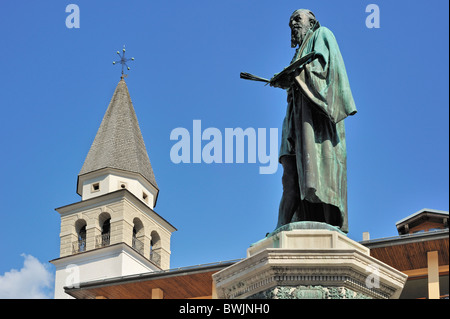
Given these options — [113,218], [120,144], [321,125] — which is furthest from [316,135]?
[120,144]

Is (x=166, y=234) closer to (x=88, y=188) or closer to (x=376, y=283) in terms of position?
(x=88, y=188)

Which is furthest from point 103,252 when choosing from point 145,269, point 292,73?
point 292,73

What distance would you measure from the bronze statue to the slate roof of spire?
69979 mm

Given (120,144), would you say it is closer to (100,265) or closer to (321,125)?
(100,265)

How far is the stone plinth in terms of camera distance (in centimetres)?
871

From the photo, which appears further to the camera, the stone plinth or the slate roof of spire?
the slate roof of spire

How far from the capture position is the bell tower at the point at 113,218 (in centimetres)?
7612

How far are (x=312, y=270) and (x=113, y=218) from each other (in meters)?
70.0

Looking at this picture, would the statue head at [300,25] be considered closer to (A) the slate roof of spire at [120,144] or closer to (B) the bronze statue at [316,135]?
(B) the bronze statue at [316,135]

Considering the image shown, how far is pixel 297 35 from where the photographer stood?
1043 centimetres

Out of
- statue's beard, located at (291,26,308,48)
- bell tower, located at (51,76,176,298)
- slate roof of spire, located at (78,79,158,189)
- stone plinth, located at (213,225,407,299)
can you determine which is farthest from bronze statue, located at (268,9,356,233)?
slate roof of spire, located at (78,79,158,189)

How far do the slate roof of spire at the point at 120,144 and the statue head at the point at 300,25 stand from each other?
6946cm

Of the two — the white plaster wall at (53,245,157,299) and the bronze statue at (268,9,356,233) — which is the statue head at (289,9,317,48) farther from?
the white plaster wall at (53,245,157,299)

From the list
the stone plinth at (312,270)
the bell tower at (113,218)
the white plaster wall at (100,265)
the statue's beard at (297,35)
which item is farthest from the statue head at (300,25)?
the bell tower at (113,218)
